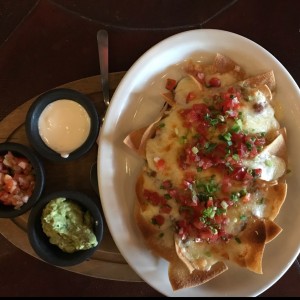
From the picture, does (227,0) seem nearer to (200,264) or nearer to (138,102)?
(138,102)

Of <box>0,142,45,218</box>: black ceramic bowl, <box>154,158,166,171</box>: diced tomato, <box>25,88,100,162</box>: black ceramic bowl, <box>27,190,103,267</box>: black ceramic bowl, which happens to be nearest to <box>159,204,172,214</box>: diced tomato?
<box>154,158,166,171</box>: diced tomato

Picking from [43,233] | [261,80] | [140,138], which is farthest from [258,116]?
[43,233]

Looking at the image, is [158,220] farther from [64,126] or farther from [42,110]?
[42,110]

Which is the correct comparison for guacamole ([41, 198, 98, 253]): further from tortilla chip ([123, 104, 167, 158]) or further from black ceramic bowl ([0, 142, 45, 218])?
tortilla chip ([123, 104, 167, 158])

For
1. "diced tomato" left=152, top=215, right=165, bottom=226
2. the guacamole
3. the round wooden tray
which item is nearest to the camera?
the guacamole

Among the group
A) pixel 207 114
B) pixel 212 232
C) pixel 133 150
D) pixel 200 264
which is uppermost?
pixel 207 114

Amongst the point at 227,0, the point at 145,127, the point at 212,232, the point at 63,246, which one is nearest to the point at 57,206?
the point at 63,246
